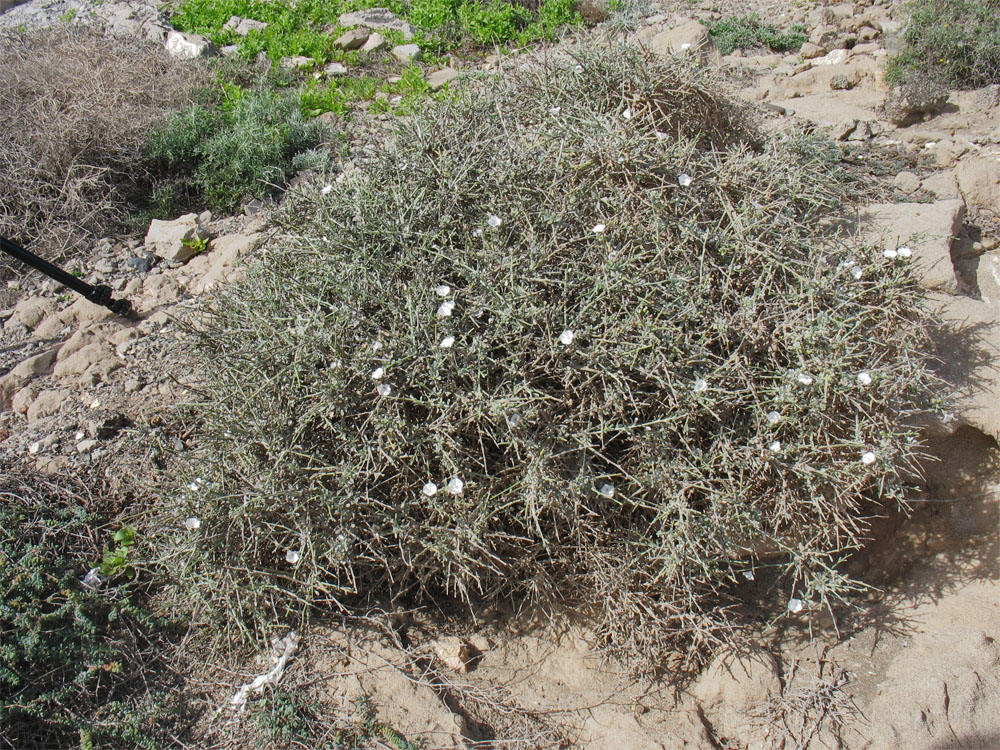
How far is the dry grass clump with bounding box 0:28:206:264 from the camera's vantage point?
4145 mm

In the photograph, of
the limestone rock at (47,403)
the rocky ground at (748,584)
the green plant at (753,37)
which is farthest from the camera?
the green plant at (753,37)

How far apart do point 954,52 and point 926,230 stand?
2360 mm

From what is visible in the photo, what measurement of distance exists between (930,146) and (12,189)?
5042mm

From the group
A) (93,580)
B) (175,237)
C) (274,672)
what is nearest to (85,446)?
(93,580)

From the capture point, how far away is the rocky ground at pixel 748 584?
2.55 meters

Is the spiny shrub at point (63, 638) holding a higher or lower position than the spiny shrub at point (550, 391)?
lower

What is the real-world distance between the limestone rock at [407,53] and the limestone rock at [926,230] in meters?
3.56

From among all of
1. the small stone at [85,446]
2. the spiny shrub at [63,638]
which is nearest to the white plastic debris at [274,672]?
the spiny shrub at [63,638]

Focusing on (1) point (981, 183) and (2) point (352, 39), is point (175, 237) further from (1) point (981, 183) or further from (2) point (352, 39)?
(1) point (981, 183)

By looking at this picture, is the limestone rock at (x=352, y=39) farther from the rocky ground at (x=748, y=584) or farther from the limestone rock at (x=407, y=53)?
the rocky ground at (x=748, y=584)

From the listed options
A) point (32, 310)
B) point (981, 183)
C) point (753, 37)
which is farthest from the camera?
point (753, 37)

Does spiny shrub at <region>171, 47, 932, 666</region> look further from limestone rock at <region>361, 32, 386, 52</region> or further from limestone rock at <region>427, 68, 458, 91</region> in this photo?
limestone rock at <region>361, 32, 386, 52</region>

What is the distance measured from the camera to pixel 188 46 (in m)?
5.55

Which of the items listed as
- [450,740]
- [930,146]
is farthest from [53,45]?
[930,146]
